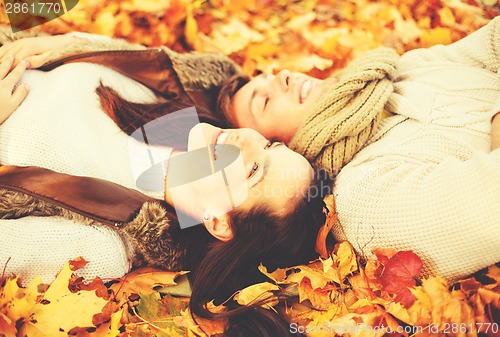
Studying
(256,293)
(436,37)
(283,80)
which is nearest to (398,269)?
(256,293)

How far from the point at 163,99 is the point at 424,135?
1210mm

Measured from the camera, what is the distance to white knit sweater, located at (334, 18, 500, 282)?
132 centimetres

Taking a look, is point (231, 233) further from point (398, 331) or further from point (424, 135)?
point (424, 135)

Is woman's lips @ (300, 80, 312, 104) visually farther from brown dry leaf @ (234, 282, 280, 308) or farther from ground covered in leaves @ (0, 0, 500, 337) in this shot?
brown dry leaf @ (234, 282, 280, 308)

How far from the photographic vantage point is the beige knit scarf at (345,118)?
1.76m

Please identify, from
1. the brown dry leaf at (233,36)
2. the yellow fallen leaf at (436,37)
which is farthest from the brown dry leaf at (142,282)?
the yellow fallen leaf at (436,37)

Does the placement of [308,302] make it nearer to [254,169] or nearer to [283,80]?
[254,169]

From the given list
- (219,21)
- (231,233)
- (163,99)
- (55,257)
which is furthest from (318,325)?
(219,21)

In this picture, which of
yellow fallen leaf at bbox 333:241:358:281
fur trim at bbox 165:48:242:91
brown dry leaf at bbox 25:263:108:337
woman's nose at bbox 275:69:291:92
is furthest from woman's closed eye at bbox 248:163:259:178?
fur trim at bbox 165:48:242:91

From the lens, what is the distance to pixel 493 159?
1.32 m

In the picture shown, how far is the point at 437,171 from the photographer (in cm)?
143

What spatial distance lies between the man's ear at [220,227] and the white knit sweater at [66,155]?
0.76 feet

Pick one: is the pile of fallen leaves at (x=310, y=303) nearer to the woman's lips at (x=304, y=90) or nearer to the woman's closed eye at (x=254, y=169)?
the woman's closed eye at (x=254, y=169)

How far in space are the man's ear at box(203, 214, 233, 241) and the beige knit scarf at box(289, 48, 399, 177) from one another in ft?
1.52
